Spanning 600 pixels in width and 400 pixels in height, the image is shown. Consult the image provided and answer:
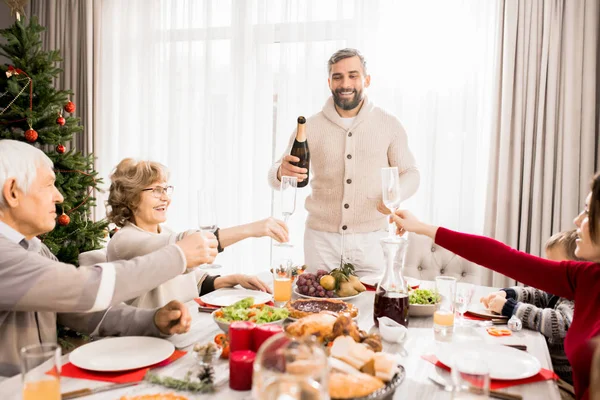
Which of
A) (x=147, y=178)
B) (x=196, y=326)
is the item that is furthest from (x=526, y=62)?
(x=196, y=326)

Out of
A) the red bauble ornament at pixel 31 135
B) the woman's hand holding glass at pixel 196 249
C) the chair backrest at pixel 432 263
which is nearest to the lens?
the woman's hand holding glass at pixel 196 249

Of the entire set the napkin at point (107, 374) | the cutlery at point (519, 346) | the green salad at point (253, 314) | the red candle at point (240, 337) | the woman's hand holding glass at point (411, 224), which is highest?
the woman's hand holding glass at point (411, 224)

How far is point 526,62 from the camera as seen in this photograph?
3.25 m

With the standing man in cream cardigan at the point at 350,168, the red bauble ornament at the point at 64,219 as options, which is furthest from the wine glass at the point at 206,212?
the red bauble ornament at the point at 64,219

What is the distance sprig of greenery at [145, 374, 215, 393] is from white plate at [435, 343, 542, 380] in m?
0.53

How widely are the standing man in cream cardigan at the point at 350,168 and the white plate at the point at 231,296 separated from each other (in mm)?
840

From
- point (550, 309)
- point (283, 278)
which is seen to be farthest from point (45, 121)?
point (550, 309)

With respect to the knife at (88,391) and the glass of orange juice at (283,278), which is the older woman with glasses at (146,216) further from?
the knife at (88,391)

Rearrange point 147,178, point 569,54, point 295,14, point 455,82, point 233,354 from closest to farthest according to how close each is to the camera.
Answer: point 233,354, point 147,178, point 569,54, point 455,82, point 295,14

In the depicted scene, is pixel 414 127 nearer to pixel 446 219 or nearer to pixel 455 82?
pixel 455 82

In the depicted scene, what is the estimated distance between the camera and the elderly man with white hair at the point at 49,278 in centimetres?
118

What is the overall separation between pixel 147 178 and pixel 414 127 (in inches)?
83.8

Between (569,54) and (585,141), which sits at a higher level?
(569,54)

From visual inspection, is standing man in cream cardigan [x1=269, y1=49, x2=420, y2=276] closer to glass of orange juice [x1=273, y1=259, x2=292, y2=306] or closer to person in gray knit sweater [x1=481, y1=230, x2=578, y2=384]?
person in gray knit sweater [x1=481, y1=230, x2=578, y2=384]
